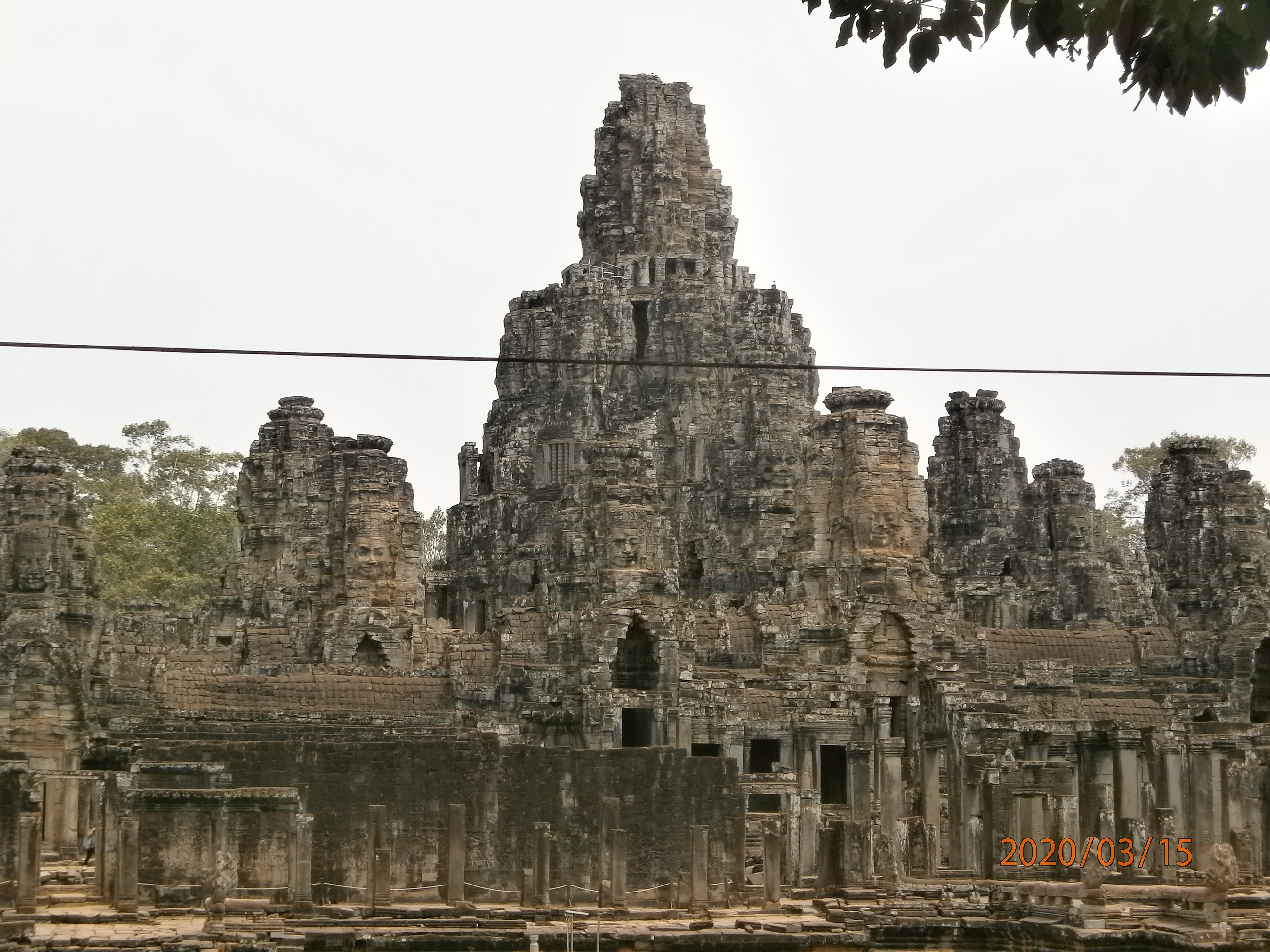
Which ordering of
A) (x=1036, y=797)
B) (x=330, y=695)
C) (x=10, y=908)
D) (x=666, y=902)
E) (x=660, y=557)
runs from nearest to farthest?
(x=10, y=908)
(x=666, y=902)
(x=1036, y=797)
(x=330, y=695)
(x=660, y=557)

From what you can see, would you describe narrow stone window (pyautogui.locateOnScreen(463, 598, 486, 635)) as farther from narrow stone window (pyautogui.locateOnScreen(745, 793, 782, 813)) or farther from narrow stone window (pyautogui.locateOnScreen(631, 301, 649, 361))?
narrow stone window (pyautogui.locateOnScreen(745, 793, 782, 813))

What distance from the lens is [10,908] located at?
3234cm

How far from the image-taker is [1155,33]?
10.6m

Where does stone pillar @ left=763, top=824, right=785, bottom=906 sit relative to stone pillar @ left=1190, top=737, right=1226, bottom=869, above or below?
below

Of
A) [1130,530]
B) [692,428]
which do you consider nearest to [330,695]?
[692,428]

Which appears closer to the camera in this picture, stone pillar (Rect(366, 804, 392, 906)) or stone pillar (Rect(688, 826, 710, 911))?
stone pillar (Rect(366, 804, 392, 906))

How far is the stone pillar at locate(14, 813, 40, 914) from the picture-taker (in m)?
32.7

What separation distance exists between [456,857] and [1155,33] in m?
27.5

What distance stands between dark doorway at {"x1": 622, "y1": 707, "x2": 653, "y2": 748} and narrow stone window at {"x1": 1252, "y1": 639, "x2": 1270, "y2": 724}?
52.5 feet

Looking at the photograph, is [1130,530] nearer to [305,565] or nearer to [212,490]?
[212,490]

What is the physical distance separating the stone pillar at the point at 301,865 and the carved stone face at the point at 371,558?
20680 millimetres

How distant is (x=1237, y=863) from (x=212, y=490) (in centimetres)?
6283

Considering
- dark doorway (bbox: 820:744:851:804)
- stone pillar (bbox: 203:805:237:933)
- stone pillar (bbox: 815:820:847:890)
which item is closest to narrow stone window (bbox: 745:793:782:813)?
dark doorway (bbox: 820:744:851:804)

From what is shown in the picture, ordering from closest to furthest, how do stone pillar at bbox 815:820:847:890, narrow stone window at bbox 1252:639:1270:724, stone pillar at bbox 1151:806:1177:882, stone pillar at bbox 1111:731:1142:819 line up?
1. stone pillar at bbox 815:820:847:890
2. stone pillar at bbox 1151:806:1177:882
3. stone pillar at bbox 1111:731:1142:819
4. narrow stone window at bbox 1252:639:1270:724
